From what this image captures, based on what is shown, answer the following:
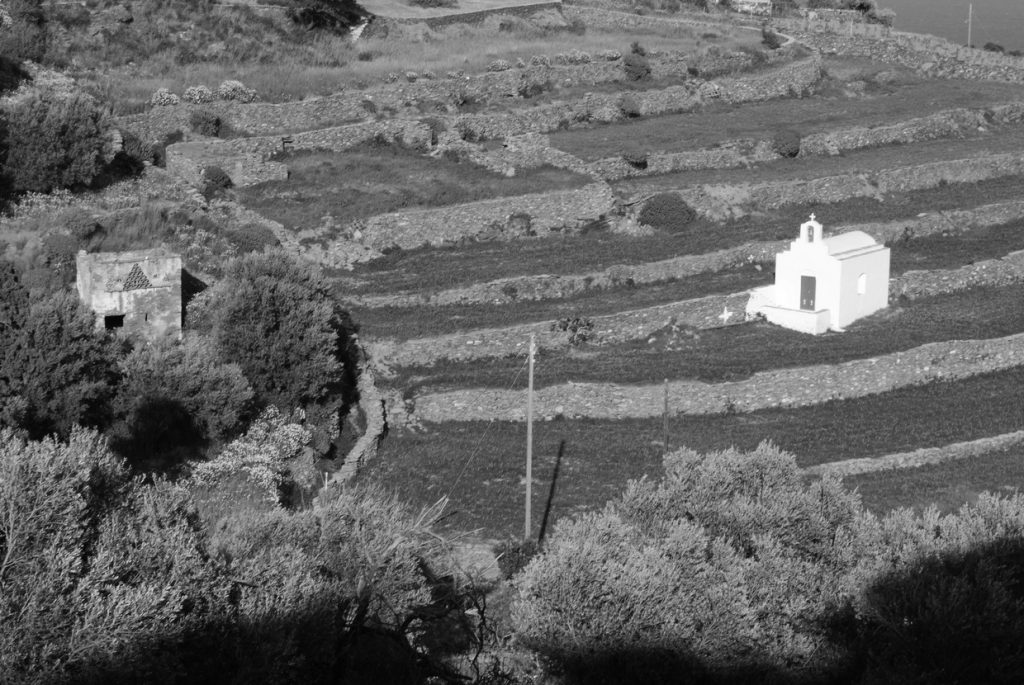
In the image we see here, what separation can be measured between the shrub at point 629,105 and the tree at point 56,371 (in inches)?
1025

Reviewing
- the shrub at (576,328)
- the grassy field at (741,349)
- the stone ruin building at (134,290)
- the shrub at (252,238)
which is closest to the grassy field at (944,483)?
the grassy field at (741,349)

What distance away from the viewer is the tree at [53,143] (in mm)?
36469

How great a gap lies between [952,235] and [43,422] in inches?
1053

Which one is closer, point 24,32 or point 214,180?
point 214,180

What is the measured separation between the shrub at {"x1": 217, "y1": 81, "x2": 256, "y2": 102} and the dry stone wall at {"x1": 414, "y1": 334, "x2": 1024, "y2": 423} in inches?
641

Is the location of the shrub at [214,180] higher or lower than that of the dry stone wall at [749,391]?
higher

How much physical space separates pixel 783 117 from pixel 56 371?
103 ft

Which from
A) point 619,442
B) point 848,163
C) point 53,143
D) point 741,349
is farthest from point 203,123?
point 848,163

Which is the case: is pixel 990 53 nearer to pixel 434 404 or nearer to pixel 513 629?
pixel 434 404

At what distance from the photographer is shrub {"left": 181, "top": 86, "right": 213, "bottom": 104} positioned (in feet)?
143

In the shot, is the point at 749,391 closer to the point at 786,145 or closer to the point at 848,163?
the point at 848,163

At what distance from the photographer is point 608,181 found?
1737 inches

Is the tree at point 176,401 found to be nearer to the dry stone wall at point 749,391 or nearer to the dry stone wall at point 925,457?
the dry stone wall at point 749,391

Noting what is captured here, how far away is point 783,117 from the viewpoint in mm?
51531
